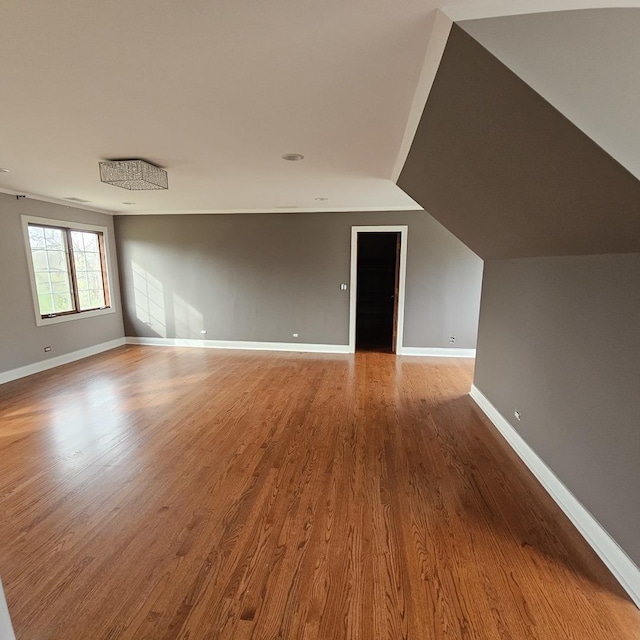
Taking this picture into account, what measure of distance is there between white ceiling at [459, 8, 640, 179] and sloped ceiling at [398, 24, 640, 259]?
27 millimetres

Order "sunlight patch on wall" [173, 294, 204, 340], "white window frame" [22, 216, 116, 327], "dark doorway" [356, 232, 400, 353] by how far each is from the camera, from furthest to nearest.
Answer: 1. "dark doorway" [356, 232, 400, 353]
2. "sunlight patch on wall" [173, 294, 204, 340]
3. "white window frame" [22, 216, 116, 327]

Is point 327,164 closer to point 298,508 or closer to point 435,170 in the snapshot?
point 435,170

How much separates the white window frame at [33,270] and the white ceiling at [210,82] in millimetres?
1641

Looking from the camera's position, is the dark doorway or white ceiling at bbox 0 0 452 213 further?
the dark doorway

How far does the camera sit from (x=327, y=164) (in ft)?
9.54

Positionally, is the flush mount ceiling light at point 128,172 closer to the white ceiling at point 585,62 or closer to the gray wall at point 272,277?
the white ceiling at point 585,62

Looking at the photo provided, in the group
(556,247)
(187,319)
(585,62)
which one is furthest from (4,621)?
(187,319)

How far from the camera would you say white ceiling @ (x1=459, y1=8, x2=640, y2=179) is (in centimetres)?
104

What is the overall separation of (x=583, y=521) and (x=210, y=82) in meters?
2.99

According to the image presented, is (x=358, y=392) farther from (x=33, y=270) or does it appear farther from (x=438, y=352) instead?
(x=33, y=270)

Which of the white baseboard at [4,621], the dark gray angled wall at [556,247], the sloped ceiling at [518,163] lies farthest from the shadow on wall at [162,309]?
the white baseboard at [4,621]

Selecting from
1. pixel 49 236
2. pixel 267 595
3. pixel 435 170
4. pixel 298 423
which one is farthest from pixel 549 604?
pixel 49 236

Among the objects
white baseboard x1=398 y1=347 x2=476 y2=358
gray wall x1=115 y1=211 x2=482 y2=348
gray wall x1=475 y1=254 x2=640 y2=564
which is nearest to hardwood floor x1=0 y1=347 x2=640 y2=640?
gray wall x1=475 y1=254 x2=640 y2=564

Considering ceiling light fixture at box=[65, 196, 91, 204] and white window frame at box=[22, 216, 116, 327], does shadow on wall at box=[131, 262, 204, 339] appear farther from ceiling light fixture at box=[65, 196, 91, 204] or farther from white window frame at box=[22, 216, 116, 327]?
ceiling light fixture at box=[65, 196, 91, 204]
